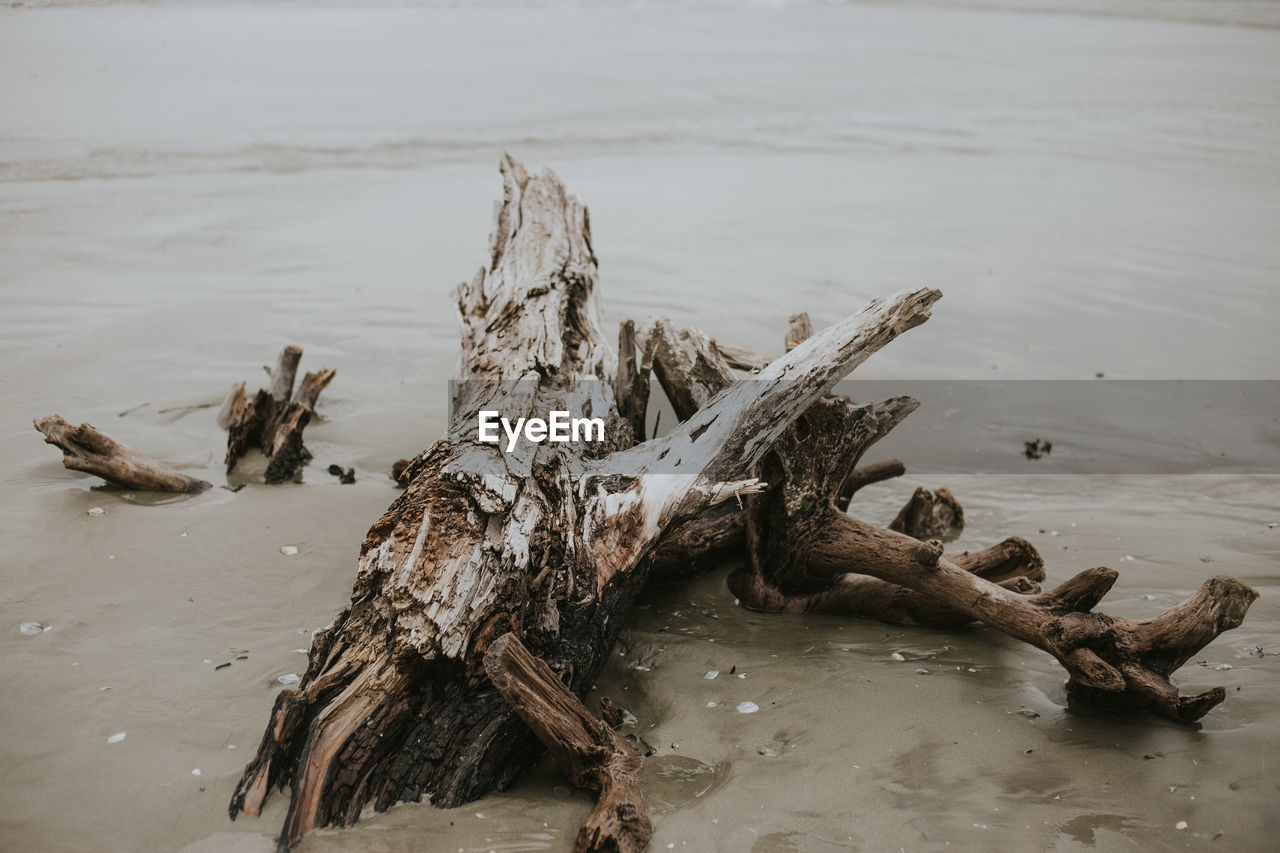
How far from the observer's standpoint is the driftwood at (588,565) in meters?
2.77

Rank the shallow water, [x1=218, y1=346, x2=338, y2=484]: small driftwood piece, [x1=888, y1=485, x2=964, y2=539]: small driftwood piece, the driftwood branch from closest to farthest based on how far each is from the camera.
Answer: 1. the shallow water
2. the driftwood branch
3. [x1=888, y1=485, x2=964, y2=539]: small driftwood piece
4. [x1=218, y1=346, x2=338, y2=484]: small driftwood piece

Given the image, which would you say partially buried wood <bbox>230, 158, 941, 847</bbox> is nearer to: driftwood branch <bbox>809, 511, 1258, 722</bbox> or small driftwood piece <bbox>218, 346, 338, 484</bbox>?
driftwood branch <bbox>809, 511, 1258, 722</bbox>

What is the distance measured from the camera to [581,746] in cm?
275

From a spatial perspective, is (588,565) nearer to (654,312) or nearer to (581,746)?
(581,746)

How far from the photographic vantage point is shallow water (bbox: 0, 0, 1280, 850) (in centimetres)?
288

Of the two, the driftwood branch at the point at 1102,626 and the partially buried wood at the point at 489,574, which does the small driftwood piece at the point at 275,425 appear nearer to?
the partially buried wood at the point at 489,574

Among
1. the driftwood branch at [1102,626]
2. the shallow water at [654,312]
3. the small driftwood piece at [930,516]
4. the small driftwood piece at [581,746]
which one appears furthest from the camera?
the small driftwood piece at [930,516]

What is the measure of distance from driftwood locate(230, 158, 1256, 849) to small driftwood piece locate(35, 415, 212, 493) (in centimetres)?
145

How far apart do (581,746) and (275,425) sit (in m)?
2.92

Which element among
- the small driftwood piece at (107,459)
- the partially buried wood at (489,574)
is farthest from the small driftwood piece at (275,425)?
the partially buried wood at (489,574)

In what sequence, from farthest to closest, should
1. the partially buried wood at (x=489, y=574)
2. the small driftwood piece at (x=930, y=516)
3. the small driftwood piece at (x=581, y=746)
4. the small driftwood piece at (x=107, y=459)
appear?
the small driftwood piece at (x=930, y=516), the small driftwood piece at (x=107, y=459), the partially buried wood at (x=489, y=574), the small driftwood piece at (x=581, y=746)

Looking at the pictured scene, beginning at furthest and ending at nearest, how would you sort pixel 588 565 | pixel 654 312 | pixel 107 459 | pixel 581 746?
1. pixel 654 312
2. pixel 107 459
3. pixel 588 565
4. pixel 581 746

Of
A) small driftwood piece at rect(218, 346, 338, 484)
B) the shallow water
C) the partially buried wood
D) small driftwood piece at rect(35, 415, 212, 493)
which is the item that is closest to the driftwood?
the partially buried wood

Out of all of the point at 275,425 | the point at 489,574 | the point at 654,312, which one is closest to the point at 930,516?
the point at 489,574
